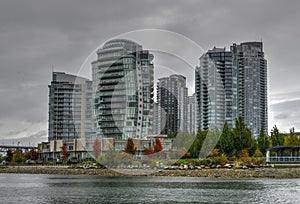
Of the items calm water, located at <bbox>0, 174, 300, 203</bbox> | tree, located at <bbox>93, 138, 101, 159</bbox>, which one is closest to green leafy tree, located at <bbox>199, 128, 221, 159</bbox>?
tree, located at <bbox>93, 138, 101, 159</bbox>

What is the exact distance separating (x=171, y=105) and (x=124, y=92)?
690 inches

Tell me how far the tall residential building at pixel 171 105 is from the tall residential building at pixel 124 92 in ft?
16.7

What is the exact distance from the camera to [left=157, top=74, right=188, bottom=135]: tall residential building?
175m

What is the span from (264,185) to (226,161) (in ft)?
132

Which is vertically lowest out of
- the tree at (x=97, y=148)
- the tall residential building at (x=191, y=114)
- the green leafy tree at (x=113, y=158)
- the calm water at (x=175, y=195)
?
the calm water at (x=175, y=195)

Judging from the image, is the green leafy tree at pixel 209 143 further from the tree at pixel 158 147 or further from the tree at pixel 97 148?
the tree at pixel 97 148

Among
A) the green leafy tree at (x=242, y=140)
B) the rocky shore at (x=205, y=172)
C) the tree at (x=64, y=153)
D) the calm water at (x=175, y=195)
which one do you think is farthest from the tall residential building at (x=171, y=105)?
the calm water at (x=175, y=195)

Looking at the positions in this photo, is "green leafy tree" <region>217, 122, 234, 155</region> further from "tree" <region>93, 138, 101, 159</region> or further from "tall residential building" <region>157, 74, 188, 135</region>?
"tree" <region>93, 138, 101, 159</region>

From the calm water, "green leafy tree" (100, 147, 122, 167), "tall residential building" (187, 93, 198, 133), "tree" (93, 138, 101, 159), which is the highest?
"tall residential building" (187, 93, 198, 133)

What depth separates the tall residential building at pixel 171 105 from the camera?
17462cm

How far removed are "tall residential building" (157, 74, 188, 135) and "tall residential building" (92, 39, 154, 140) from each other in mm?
5094

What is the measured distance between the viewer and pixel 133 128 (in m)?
181

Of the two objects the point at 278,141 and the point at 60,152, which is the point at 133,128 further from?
the point at 278,141

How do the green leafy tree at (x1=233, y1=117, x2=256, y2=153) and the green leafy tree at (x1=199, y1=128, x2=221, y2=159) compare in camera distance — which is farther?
the green leafy tree at (x1=199, y1=128, x2=221, y2=159)
